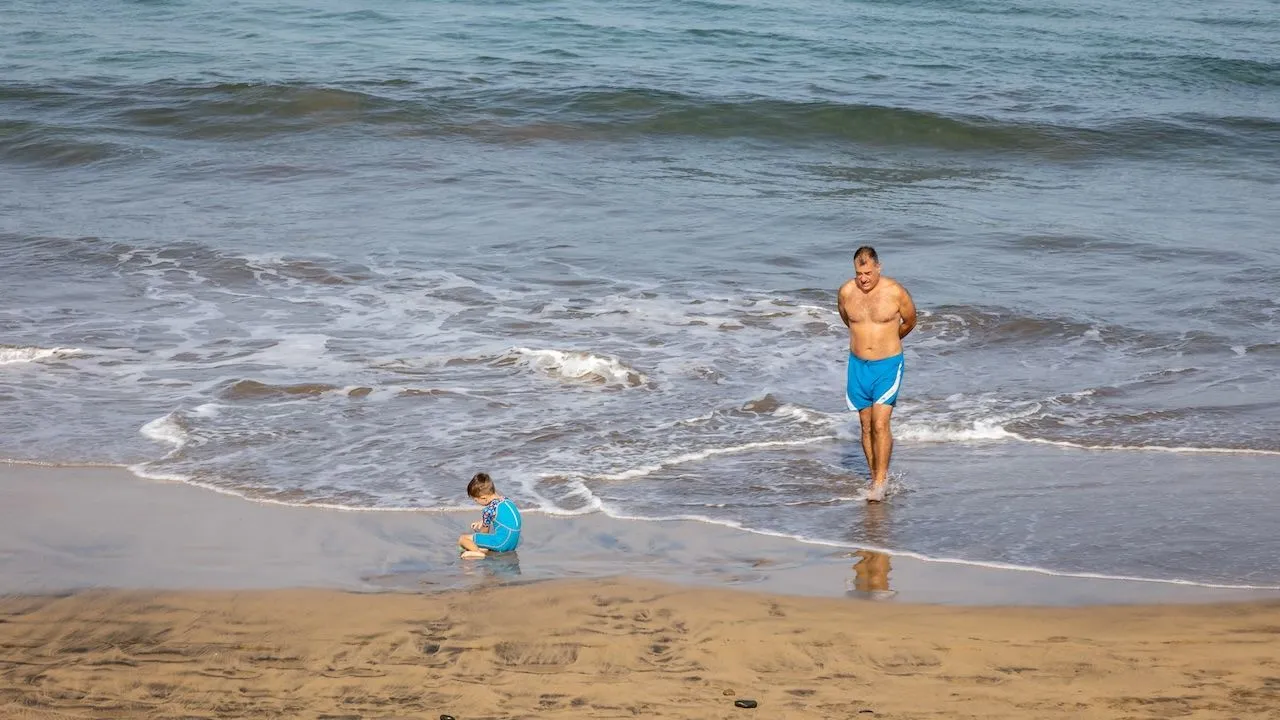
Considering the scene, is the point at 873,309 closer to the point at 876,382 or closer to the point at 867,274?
the point at 867,274

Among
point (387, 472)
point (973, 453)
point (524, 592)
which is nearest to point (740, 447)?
point (973, 453)

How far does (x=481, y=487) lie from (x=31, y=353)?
4.85 m

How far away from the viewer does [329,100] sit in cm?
2006

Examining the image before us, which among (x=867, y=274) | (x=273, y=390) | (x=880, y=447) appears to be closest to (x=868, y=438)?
(x=880, y=447)

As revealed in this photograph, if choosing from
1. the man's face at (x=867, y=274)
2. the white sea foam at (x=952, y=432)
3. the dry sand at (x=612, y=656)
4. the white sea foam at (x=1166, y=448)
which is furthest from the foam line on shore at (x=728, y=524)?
the white sea foam at (x=1166, y=448)

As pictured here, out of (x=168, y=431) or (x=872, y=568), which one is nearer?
(x=872, y=568)

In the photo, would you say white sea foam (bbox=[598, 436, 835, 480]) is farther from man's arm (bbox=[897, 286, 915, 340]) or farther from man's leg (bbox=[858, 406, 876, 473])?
man's arm (bbox=[897, 286, 915, 340])

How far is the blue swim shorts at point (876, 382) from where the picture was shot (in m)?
7.26

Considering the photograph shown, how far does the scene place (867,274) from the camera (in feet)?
24.0

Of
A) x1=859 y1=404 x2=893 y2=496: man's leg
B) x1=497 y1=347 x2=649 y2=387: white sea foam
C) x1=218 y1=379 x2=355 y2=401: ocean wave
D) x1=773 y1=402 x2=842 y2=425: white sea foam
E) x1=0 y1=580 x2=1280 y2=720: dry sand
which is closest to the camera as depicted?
x1=0 y1=580 x2=1280 y2=720: dry sand

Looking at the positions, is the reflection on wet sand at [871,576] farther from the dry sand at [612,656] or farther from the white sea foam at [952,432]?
the white sea foam at [952,432]

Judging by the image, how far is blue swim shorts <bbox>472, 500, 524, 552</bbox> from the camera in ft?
19.7

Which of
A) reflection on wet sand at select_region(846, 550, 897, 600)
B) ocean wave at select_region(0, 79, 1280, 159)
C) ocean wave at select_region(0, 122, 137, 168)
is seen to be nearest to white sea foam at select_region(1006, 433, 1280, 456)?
reflection on wet sand at select_region(846, 550, 897, 600)

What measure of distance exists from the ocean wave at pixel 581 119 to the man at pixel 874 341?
1171cm
